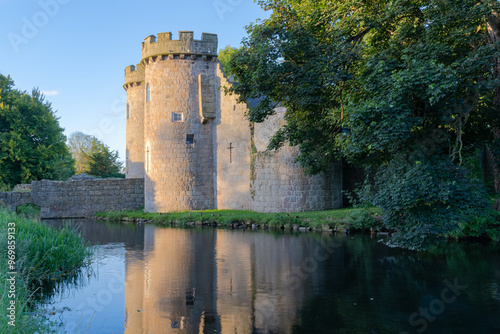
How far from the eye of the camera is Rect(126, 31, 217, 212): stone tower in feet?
77.5

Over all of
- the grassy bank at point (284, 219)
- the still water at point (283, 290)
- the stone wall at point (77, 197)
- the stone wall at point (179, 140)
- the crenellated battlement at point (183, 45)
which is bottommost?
the still water at point (283, 290)

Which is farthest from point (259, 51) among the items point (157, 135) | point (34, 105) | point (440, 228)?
point (34, 105)

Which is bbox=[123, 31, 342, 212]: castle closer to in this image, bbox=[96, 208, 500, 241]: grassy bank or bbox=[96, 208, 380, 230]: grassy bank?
bbox=[96, 208, 380, 230]: grassy bank

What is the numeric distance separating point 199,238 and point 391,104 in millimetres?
8289

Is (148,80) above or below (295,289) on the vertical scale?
above

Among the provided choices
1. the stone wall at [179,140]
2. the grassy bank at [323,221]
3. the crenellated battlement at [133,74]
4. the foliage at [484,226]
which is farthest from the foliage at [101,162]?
the foliage at [484,226]

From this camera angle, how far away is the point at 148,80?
24641mm

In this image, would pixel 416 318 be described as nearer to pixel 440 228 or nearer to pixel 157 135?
pixel 440 228

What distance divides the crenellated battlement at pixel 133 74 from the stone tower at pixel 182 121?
6737 millimetres

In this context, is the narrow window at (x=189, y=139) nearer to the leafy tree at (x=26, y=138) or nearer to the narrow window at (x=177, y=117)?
the narrow window at (x=177, y=117)

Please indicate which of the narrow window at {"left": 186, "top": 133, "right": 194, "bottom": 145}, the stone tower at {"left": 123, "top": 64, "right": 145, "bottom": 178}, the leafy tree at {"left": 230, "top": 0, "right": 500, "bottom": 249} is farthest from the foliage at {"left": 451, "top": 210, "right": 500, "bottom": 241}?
the stone tower at {"left": 123, "top": 64, "right": 145, "bottom": 178}

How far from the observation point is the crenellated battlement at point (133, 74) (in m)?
30.6

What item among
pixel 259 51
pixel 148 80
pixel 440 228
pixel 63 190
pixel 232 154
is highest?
pixel 148 80

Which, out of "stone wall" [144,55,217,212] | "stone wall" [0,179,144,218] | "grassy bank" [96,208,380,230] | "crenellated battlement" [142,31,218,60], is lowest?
"grassy bank" [96,208,380,230]
